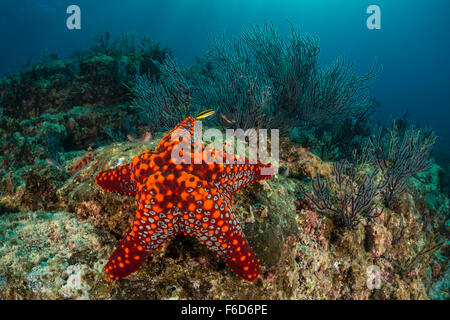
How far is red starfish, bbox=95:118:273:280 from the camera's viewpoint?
1812 mm

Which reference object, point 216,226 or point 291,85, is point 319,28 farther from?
point 216,226

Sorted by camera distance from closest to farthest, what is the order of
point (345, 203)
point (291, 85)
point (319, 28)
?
point (345, 203), point (291, 85), point (319, 28)

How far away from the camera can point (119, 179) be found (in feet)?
7.72

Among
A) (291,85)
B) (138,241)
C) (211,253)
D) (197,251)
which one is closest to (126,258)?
(138,241)

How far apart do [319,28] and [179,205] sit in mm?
120308

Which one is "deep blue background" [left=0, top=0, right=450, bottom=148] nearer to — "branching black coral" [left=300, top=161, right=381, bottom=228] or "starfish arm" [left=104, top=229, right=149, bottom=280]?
"branching black coral" [left=300, top=161, right=381, bottom=228]

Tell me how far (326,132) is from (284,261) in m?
7.07

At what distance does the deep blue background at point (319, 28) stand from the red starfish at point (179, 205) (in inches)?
3034

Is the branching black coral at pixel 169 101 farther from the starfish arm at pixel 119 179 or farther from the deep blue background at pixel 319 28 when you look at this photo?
the deep blue background at pixel 319 28

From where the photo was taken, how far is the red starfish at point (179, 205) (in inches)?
71.4

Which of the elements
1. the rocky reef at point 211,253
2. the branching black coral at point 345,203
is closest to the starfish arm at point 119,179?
the rocky reef at point 211,253

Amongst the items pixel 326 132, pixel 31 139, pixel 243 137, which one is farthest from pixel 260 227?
pixel 31 139
